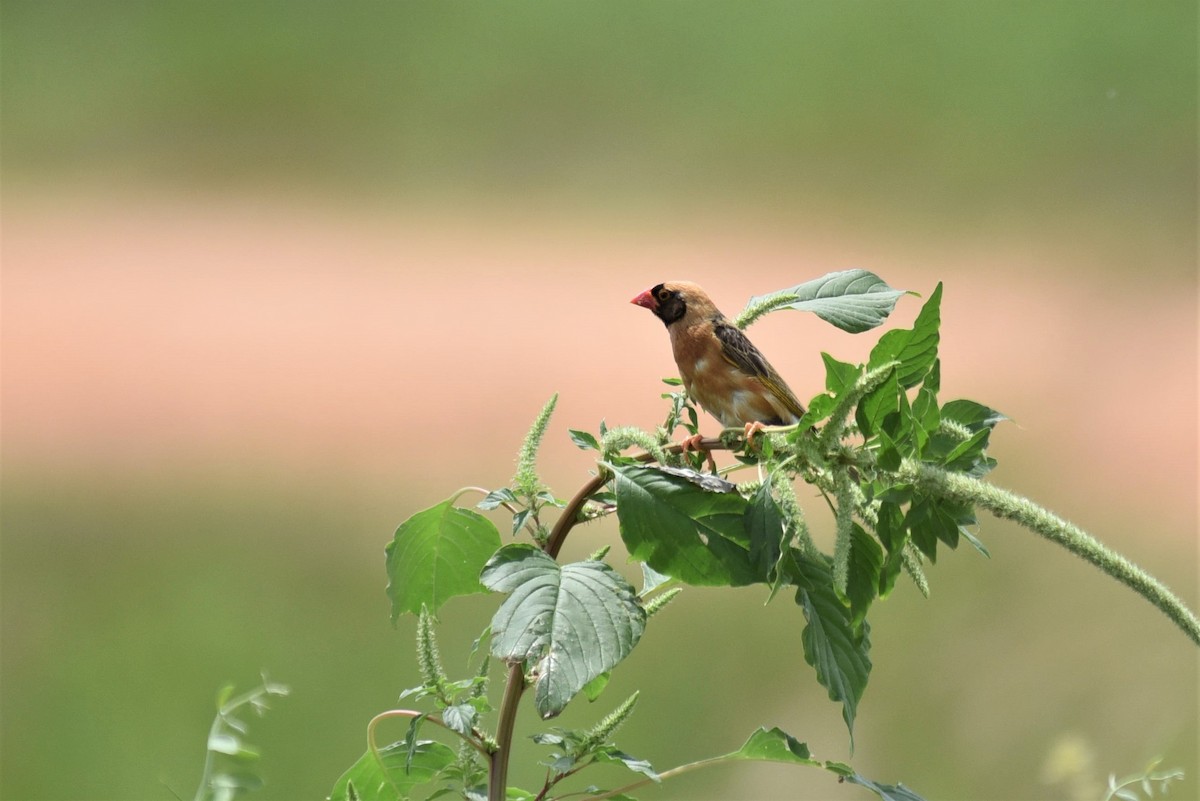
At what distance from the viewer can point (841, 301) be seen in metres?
0.60

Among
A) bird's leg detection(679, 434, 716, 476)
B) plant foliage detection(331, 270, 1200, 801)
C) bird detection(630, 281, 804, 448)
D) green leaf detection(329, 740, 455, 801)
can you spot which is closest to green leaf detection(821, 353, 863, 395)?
plant foliage detection(331, 270, 1200, 801)

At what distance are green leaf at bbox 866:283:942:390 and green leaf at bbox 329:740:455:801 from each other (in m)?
0.26

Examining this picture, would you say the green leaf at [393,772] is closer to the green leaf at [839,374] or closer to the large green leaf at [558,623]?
the large green leaf at [558,623]

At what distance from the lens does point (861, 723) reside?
7.81ft

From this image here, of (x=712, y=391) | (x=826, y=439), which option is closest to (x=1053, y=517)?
(x=826, y=439)

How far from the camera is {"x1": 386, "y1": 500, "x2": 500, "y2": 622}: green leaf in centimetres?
61

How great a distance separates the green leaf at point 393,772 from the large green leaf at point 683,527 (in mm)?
144

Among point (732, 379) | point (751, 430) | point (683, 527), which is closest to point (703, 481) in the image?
point (683, 527)

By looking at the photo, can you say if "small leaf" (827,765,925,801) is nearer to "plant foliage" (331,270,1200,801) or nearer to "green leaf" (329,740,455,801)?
"plant foliage" (331,270,1200,801)

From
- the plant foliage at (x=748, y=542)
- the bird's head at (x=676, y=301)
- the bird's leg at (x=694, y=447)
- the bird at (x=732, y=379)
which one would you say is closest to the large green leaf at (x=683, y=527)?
the plant foliage at (x=748, y=542)

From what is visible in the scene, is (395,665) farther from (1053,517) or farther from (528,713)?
(1053,517)

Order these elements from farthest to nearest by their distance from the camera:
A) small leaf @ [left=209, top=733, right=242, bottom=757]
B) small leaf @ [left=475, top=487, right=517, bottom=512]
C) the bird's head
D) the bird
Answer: the bird's head → the bird → small leaf @ [left=475, top=487, right=517, bottom=512] → small leaf @ [left=209, top=733, right=242, bottom=757]

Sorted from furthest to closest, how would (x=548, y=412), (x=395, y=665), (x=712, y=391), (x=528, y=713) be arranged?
(x=395, y=665)
(x=528, y=713)
(x=712, y=391)
(x=548, y=412)

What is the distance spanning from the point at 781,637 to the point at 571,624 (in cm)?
227
